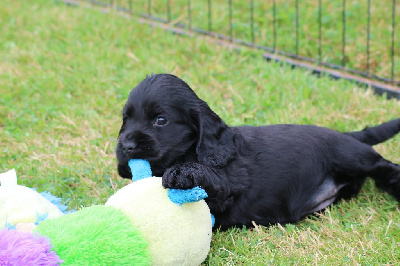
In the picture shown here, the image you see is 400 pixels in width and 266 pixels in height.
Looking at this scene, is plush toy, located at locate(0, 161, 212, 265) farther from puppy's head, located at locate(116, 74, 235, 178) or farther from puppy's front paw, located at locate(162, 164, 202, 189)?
puppy's head, located at locate(116, 74, 235, 178)

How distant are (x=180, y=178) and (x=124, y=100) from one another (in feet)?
7.60

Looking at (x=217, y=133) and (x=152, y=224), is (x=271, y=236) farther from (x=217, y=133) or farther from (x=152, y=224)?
(x=152, y=224)

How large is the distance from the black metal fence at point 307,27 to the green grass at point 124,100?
15.3 inches

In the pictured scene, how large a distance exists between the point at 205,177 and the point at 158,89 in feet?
1.77

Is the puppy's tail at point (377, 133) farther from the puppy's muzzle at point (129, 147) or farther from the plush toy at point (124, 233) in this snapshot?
the puppy's muzzle at point (129, 147)

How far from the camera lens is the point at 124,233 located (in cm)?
189

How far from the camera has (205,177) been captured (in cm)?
213

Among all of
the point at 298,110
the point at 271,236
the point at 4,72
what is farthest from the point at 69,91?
the point at 271,236

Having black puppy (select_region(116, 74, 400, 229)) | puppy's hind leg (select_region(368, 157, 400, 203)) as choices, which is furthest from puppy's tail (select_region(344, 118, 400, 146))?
puppy's hind leg (select_region(368, 157, 400, 203))

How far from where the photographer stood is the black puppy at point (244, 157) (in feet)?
7.74

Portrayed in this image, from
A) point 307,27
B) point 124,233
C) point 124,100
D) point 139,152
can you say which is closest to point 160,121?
point 139,152

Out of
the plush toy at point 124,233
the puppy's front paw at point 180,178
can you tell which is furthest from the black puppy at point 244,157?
the plush toy at point 124,233

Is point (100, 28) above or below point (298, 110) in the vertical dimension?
above

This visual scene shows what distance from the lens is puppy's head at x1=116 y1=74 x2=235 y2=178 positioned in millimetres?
2352
